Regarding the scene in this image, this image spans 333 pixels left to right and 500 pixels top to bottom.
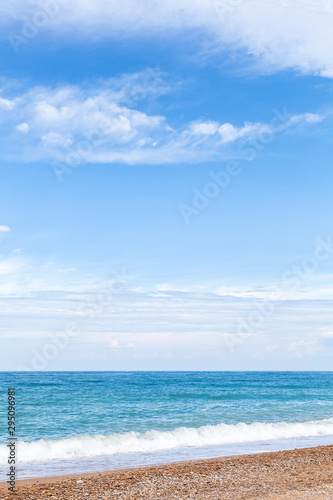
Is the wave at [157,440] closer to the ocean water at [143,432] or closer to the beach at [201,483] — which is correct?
the ocean water at [143,432]

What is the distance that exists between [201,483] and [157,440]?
8511 millimetres

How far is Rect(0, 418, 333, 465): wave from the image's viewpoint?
54.7ft

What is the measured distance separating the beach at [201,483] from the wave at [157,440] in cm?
451

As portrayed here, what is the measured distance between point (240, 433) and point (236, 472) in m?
9.85

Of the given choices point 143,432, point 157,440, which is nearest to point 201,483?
point 157,440

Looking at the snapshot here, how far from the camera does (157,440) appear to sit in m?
19.3

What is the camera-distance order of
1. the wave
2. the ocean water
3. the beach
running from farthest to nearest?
1. the wave
2. the ocean water
3. the beach

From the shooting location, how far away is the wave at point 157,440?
16672 millimetres

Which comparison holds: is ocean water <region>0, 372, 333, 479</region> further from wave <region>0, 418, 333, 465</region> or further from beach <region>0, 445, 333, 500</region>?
beach <region>0, 445, 333, 500</region>

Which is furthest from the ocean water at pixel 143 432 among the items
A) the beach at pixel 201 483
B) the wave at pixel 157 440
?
the beach at pixel 201 483

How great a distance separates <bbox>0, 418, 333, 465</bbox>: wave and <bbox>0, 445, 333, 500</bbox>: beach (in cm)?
451

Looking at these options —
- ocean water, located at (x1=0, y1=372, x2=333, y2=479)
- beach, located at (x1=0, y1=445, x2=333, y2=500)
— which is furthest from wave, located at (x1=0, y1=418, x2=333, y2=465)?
beach, located at (x1=0, y1=445, x2=333, y2=500)

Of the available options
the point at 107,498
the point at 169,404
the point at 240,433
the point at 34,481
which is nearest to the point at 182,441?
the point at 240,433

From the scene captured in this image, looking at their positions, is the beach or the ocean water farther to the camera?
the ocean water
